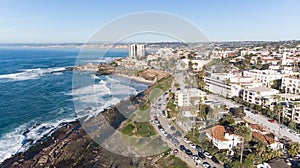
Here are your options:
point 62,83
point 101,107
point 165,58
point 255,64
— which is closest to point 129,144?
point 101,107

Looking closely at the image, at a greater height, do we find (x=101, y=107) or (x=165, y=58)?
(x=165, y=58)

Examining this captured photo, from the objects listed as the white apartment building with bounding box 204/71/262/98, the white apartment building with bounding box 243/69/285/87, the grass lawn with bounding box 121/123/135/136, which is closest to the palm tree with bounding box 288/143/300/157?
the grass lawn with bounding box 121/123/135/136

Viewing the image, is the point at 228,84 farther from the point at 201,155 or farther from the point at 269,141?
the point at 201,155

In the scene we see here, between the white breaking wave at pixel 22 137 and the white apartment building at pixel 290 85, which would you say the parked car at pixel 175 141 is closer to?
the white breaking wave at pixel 22 137

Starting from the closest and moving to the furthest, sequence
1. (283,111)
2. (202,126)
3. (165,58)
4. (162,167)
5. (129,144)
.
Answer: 1. (162,167)
2. (129,144)
3. (202,126)
4. (283,111)
5. (165,58)

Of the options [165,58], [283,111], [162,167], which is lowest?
[162,167]

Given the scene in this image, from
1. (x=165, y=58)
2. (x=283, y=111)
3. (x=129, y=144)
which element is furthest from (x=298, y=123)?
(x=165, y=58)

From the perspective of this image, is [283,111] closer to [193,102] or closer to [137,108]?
[193,102]

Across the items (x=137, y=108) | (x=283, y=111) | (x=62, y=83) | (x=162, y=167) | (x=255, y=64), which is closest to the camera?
(x=162, y=167)

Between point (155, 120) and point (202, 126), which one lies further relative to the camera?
point (155, 120)
